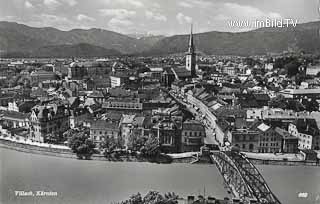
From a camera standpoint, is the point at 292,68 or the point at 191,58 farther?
the point at 292,68

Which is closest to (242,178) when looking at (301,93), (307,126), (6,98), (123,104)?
(307,126)

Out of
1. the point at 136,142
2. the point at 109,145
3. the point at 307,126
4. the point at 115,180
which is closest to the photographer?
the point at 115,180

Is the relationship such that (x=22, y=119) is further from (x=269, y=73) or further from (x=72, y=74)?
(x=269, y=73)

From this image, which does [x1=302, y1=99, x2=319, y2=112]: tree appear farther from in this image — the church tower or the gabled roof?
the church tower

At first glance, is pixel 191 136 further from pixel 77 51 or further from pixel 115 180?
pixel 77 51

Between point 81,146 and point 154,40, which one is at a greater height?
point 154,40

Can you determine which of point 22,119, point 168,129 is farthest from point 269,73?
point 22,119

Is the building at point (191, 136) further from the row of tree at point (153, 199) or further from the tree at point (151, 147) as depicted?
the row of tree at point (153, 199)
